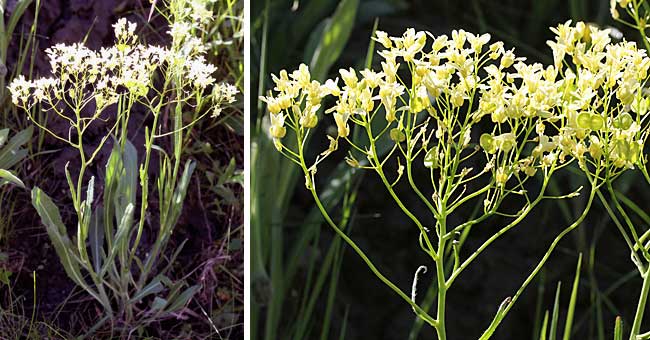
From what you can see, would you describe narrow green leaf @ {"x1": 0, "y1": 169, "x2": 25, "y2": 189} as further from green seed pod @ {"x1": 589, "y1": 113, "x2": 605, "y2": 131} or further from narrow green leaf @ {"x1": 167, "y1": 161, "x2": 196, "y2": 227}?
green seed pod @ {"x1": 589, "y1": 113, "x2": 605, "y2": 131}

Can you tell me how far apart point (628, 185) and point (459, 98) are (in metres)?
0.69

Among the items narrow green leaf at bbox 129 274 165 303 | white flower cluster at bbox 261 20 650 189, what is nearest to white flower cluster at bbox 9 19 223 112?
narrow green leaf at bbox 129 274 165 303

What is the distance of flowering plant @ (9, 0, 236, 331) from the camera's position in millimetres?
1077

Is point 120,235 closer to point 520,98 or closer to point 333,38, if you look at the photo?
point 333,38

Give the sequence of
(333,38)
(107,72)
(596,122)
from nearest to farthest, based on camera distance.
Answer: (596,122) < (107,72) < (333,38)

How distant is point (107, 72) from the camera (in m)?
1.07

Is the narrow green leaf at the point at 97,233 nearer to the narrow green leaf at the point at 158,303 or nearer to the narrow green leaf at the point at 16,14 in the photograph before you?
the narrow green leaf at the point at 158,303

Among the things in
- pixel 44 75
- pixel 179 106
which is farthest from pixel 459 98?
pixel 44 75

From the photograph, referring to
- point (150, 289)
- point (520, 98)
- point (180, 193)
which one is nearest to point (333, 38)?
point (180, 193)

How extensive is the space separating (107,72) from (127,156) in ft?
0.34

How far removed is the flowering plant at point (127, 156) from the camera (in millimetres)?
1077

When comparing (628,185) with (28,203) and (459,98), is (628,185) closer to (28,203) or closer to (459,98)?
(459,98)

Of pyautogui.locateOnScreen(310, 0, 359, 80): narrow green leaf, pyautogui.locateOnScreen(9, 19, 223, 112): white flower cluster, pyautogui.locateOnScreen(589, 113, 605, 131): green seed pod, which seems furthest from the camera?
pyautogui.locateOnScreen(310, 0, 359, 80): narrow green leaf

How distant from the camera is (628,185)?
1.35 m
